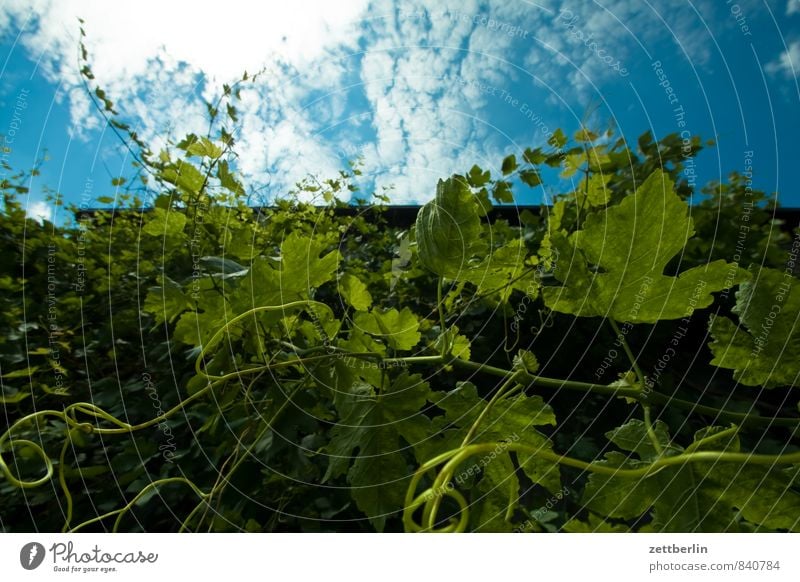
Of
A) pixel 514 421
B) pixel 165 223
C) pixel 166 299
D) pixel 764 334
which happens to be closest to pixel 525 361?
pixel 514 421

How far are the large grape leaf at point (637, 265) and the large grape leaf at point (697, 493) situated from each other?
86 mm

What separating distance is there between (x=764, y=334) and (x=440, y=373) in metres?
0.33

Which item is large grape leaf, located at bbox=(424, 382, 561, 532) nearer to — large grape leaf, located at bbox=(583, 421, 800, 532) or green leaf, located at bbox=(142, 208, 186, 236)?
large grape leaf, located at bbox=(583, 421, 800, 532)

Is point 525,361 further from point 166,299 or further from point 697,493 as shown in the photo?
point 166,299

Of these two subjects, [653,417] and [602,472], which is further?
[653,417]

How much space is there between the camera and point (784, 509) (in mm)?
308

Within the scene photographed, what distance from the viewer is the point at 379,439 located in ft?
1.20

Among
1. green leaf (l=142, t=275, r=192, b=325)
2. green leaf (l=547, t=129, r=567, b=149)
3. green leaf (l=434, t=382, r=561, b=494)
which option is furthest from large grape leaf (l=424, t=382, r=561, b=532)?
green leaf (l=547, t=129, r=567, b=149)

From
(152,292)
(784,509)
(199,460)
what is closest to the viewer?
(784,509)

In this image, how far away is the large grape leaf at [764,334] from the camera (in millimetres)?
317
